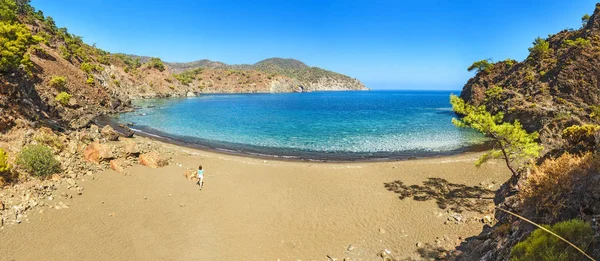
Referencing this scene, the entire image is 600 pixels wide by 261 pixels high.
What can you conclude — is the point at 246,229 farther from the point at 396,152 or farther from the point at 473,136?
the point at 473,136

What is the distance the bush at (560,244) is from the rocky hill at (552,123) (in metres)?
0.11

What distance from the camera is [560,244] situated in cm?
487

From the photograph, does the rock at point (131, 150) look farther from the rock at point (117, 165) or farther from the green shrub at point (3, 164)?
the green shrub at point (3, 164)

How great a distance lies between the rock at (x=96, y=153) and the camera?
65.9 ft

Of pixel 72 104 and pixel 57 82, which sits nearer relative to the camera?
pixel 57 82

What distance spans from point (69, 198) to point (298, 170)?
1539 cm

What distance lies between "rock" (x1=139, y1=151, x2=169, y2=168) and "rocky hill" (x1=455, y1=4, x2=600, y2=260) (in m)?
21.0

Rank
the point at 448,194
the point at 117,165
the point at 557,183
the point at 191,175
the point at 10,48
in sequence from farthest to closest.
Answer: the point at 10,48, the point at 191,175, the point at 117,165, the point at 448,194, the point at 557,183

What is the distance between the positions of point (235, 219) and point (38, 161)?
1181 cm

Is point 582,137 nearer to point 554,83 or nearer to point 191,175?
point 191,175

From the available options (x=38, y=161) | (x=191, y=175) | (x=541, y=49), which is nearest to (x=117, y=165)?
(x=38, y=161)

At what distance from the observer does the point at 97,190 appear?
656 inches

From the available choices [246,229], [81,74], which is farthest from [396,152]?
[81,74]

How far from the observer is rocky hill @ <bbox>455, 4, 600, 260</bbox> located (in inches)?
255
